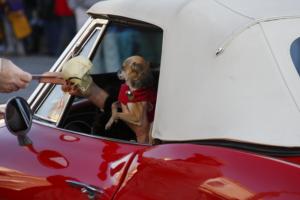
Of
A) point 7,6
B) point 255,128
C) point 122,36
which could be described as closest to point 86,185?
point 255,128

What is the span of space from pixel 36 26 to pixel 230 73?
12.4 m

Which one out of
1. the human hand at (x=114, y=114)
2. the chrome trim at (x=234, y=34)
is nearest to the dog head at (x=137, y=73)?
the human hand at (x=114, y=114)

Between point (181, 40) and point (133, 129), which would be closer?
point (181, 40)

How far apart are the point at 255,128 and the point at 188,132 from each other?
24 centimetres

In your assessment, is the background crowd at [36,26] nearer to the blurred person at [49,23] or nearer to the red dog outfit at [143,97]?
the blurred person at [49,23]

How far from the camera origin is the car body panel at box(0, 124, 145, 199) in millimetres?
2924

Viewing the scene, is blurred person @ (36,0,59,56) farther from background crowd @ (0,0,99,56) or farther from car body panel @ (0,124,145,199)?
car body panel @ (0,124,145,199)

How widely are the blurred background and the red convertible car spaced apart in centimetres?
971

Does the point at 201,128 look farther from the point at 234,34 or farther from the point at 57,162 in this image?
the point at 57,162

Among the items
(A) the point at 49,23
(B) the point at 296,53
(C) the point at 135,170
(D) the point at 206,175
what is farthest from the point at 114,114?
(A) the point at 49,23

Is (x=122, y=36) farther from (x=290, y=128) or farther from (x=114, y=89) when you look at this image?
(x=290, y=128)

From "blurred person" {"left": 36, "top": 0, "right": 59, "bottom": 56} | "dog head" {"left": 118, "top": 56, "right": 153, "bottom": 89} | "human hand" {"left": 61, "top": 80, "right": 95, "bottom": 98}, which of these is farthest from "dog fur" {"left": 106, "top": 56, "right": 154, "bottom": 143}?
"blurred person" {"left": 36, "top": 0, "right": 59, "bottom": 56}

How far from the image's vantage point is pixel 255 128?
2.64 metres

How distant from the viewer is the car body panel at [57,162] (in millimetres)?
2924
